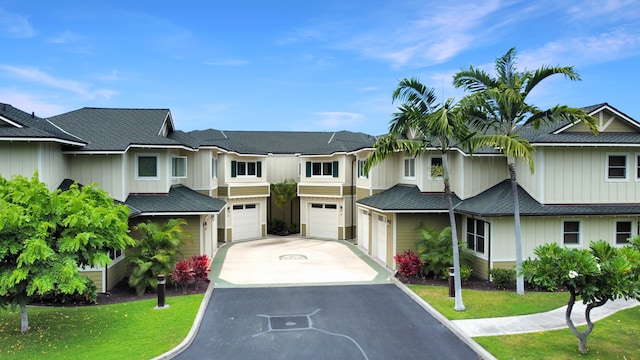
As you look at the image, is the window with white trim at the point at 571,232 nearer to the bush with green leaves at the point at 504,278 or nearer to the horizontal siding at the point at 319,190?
the bush with green leaves at the point at 504,278

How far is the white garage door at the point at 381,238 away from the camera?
19.5m

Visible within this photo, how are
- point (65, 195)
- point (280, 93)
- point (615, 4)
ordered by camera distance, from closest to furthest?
point (65, 195)
point (615, 4)
point (280, 93)

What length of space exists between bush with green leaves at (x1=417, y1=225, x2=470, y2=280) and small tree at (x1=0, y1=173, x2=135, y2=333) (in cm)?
1077

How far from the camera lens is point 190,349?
965 centimetres

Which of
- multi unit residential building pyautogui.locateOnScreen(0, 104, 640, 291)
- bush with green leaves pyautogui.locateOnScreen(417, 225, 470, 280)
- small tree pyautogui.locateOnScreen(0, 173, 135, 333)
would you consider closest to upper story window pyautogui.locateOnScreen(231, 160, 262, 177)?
multi unit residential building pyautogui.locateOnScreen(0, 104, 640, 291)

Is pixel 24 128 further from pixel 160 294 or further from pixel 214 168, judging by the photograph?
pixel 214 168

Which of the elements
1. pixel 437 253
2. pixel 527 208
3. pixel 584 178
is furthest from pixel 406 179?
pixel 584 178

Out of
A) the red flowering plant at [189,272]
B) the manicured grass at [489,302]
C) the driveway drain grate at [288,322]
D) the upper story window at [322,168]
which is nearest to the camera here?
the driveway drain grate at [288,322]

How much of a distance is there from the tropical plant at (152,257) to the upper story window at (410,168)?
433 inches

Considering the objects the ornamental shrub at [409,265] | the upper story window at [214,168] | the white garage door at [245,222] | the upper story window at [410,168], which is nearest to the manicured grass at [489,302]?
the ornamental shrub at [409,265]

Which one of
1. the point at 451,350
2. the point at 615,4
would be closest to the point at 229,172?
the point at 451,350

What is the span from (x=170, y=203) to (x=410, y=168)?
1119 cm

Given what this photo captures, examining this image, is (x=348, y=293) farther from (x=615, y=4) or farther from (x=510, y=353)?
(x=615, y=4)

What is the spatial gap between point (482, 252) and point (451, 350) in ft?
25.7
